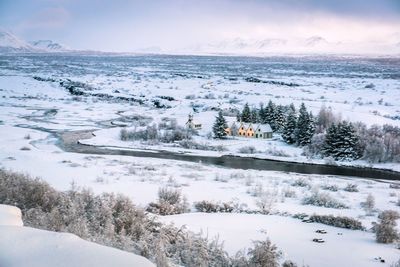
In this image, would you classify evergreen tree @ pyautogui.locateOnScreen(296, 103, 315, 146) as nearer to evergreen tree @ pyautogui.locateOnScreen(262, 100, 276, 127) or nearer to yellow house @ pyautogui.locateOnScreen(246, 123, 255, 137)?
yellow house @ pyautogui.locateOnScreen(246, 123, 255, 137)

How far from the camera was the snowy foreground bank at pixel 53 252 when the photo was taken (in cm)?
513

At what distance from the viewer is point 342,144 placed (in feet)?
129

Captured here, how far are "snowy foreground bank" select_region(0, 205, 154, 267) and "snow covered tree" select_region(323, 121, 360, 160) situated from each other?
35.6 m

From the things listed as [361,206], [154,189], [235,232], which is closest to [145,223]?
[235,232]

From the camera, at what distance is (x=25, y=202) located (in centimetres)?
1247

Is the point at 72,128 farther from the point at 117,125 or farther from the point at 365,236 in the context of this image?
the point at 365,236

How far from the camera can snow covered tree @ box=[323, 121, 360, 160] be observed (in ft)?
128

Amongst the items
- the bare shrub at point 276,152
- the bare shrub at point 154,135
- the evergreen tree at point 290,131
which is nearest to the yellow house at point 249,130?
the evergreen tree at point 290,131

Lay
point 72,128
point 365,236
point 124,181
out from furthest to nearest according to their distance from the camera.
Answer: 1. point 72,128
2. point 124,181
3. point 365,236

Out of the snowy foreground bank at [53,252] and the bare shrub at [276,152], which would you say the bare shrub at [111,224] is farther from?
the bare shrub at [276,152]

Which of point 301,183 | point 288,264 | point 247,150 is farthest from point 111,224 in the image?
point 247,150

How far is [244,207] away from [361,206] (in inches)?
246

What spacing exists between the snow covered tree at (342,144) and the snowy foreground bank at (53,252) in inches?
1400

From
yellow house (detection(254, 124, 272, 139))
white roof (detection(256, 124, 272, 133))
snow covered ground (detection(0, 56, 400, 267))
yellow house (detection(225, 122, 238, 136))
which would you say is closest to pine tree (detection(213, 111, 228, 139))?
snow covered ground (detection(0, 56, 400, 267))
